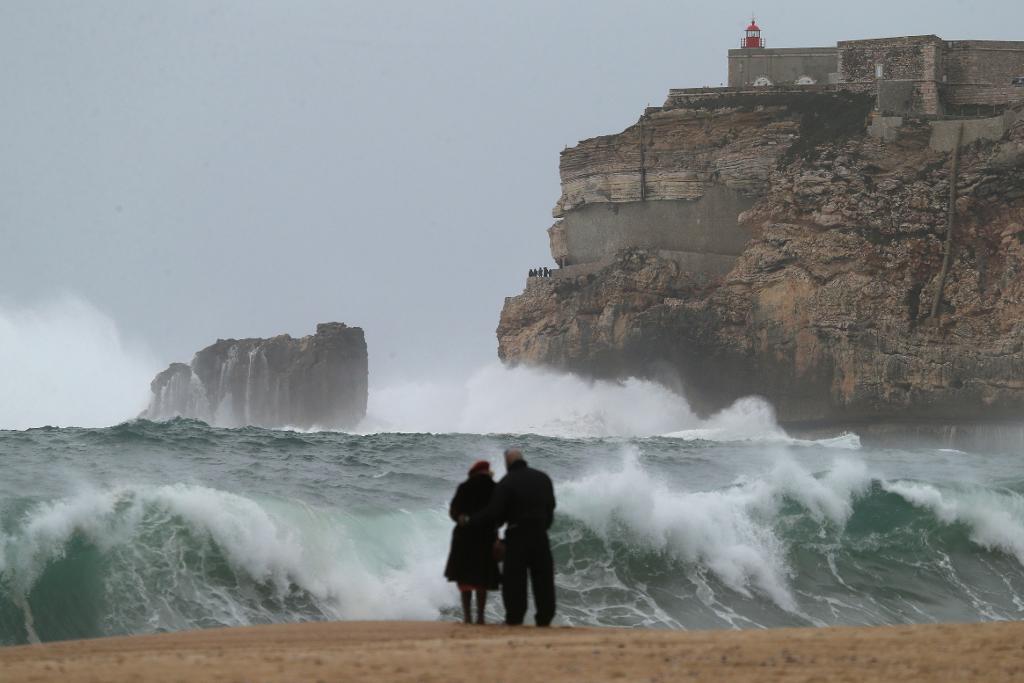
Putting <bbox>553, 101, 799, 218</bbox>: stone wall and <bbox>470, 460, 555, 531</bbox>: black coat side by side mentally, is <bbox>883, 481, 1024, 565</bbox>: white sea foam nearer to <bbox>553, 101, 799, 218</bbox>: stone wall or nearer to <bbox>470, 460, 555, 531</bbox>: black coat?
<bbox>470, 460, 555, 531</bbox>: black coat

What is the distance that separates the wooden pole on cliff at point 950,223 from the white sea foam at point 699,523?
32.7 m

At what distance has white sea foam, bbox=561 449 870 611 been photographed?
17172 mm

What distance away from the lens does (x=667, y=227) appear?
186ft

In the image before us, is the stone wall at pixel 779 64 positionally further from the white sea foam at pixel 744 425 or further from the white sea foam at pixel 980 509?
the white sea foam at pixel 980 509

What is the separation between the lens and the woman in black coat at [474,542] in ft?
37.6

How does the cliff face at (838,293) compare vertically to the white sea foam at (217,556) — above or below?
above

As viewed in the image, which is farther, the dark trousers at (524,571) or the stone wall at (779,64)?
the stone wall at (779,64)

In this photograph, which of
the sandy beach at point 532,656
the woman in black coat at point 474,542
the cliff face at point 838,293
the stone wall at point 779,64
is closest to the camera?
the sandy beach at point 532,656

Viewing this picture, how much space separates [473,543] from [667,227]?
46026 mm

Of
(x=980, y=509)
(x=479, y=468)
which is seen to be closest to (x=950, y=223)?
(x=980, y=509)

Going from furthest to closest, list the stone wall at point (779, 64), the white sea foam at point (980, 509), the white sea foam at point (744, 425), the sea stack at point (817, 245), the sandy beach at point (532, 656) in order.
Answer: the stone wall at point (779, 64) → the white sea foam at point (744, 425) → the sea stack at point (817, 245) → the white sea foam at point (980, 509) → the sandy beach at point (532, 656)

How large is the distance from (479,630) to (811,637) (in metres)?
2.18

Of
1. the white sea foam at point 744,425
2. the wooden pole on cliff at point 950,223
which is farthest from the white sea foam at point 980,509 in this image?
the wooden pole on cliff at point 950,223

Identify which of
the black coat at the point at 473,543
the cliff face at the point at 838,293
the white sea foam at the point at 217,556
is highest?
the cliff face at the point at 838,293
